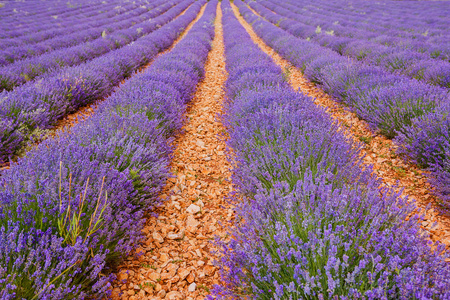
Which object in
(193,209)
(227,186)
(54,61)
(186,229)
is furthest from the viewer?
(54,61)

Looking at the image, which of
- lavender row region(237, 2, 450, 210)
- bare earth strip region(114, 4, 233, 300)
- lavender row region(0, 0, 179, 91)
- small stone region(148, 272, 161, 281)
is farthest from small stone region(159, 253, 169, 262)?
lavender row region(0, 0, 179, 91)

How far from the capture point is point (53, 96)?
134 inches

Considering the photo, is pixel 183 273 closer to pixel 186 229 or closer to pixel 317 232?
pixel 186 229

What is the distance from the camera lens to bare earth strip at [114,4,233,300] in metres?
1.72

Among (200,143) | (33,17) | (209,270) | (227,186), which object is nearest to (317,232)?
(209,270)

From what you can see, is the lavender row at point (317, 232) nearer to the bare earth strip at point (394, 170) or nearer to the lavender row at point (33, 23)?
the bare earth strip at point (394, 170)

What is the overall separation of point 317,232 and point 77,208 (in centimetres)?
141

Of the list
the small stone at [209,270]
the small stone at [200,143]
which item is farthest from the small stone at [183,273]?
the small stone at [200,143]

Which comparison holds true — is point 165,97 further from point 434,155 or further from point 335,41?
point 335,41

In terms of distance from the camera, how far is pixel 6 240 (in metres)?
1.25

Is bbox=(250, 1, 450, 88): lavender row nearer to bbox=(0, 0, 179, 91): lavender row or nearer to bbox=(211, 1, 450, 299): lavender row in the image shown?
bbox=(211, 1, 450, 299): lavender row

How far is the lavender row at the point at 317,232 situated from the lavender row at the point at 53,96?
2409mm

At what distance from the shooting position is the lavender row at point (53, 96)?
278 centimetres

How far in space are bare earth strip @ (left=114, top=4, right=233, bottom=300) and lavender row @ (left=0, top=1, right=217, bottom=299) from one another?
166mm
